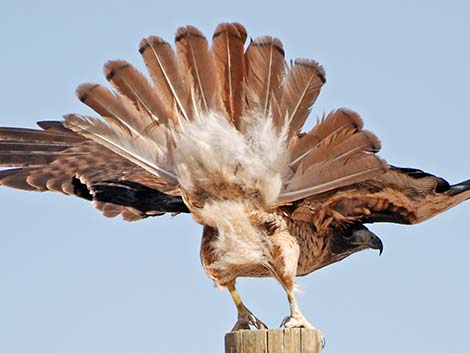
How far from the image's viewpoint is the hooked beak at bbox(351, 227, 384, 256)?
6.78 m

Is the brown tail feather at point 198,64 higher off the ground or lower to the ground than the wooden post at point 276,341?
higher

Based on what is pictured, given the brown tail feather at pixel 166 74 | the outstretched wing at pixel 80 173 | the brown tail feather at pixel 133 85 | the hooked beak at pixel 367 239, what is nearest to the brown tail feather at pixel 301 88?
the brown tail feather at pixel 166 74

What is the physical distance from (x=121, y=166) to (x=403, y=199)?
2.11 metres

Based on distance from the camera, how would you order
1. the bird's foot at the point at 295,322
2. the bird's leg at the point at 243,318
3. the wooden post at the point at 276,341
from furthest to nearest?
1. the bird's leg at the point at 243,318
2. the bird's foot at the point at 295,322
3. the wooden post at the point at 276,341

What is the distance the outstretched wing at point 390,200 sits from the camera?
6148 millimetres

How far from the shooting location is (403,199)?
635cm

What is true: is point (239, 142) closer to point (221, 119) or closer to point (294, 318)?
point (221, 119)

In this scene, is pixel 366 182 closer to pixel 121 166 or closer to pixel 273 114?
pixel 273 114

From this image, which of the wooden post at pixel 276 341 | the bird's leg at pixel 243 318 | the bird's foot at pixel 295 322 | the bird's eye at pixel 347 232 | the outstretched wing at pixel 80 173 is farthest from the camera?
the outstretched wing at pixel 80 173

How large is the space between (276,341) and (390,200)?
209 cm

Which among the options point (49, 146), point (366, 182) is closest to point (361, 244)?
point (366, 182)

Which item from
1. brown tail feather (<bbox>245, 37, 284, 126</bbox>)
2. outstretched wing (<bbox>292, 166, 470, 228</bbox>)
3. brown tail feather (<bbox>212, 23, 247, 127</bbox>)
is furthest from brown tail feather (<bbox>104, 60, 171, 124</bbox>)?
outstretched wing (<bbox>292, 166, 470, 228</bbox>)

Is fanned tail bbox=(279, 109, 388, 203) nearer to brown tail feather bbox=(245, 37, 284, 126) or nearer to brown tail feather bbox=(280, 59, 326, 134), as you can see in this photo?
brown tail feather bbox=(280, 59, 326, 134)

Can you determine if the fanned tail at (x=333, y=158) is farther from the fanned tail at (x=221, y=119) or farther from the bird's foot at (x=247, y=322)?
the bird's foot at (x=247, y=322)
